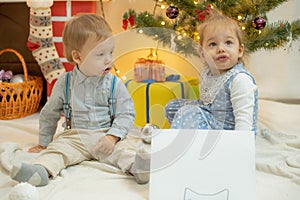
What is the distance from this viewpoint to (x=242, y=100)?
1010 millimetres

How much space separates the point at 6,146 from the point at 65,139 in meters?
0.21

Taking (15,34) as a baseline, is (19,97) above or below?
below

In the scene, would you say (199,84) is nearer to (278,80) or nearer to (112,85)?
(112,85)

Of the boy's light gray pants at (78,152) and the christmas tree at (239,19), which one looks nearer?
the boy's light gray pants at (78,152)

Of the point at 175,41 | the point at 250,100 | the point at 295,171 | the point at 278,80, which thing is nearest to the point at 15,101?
the point at 175,41

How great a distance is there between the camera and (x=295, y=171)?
1.01m

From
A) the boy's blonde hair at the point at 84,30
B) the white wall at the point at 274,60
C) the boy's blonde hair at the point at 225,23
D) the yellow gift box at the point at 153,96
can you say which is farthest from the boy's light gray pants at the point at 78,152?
the white wall at the point at 274,60

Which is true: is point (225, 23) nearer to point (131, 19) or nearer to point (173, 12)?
point (173, 12)

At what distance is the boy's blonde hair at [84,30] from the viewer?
3.45ft

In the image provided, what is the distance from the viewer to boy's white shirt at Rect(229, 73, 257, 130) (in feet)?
3.26

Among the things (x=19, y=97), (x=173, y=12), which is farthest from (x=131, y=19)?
(x=19, y=97)

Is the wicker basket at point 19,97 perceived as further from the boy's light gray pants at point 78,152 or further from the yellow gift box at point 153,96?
the yellow gift box at point 153,96

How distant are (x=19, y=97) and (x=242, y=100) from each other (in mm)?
1033

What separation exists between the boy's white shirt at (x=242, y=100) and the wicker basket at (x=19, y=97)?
0.99 meters
